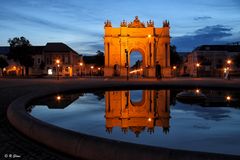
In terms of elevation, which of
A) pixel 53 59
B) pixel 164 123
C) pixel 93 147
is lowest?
pixel 164 123

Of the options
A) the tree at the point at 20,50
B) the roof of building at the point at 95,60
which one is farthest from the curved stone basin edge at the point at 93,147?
the roof of building at the point at 95,60

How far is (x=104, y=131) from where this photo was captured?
8.28 m

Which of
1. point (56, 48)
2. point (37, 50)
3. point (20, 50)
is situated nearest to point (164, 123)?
point (20, 50)

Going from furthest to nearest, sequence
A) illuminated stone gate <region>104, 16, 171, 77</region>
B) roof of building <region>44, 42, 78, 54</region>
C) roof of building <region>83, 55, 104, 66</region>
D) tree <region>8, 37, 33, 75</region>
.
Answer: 1. roof of building <region>83, 55, 104, 66</region>
2. roof of building <region>44, 42, 78, 54</region>
3. tree <region>8, 37, 33, 75</region>
4. illuminated stone gate <region>104, 16, 171, 77</region>

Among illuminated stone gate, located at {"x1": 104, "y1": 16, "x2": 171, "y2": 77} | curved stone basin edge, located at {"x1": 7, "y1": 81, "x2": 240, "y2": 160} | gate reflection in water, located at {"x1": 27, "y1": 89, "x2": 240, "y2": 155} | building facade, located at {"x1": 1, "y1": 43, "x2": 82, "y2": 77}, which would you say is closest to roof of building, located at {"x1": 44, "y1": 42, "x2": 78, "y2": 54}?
building facade, located at {"x1": 1, "y1": 43, "x2": 82, "y2": 77}

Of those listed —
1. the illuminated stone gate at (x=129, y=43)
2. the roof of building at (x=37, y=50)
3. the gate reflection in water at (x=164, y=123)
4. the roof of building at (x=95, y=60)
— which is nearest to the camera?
the gate reflection in water at (x=164, y=123)

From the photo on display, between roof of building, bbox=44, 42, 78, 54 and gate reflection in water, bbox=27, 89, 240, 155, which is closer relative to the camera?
gate reflection in water, bbox=27, 89, 240, 155

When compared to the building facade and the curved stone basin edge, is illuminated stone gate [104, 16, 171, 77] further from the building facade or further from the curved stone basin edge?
the curved stone basin edge

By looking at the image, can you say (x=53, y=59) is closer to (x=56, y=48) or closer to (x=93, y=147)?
(x=56, y=48)

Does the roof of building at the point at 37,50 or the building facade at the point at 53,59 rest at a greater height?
the roof of building at the point at 37,50

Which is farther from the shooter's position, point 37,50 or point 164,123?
point 37,50

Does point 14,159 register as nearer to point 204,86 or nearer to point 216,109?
point 216,109

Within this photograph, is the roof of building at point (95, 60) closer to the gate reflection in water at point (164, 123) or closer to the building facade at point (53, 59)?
the building facade at point (53, 59)

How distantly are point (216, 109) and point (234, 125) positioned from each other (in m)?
3.53
